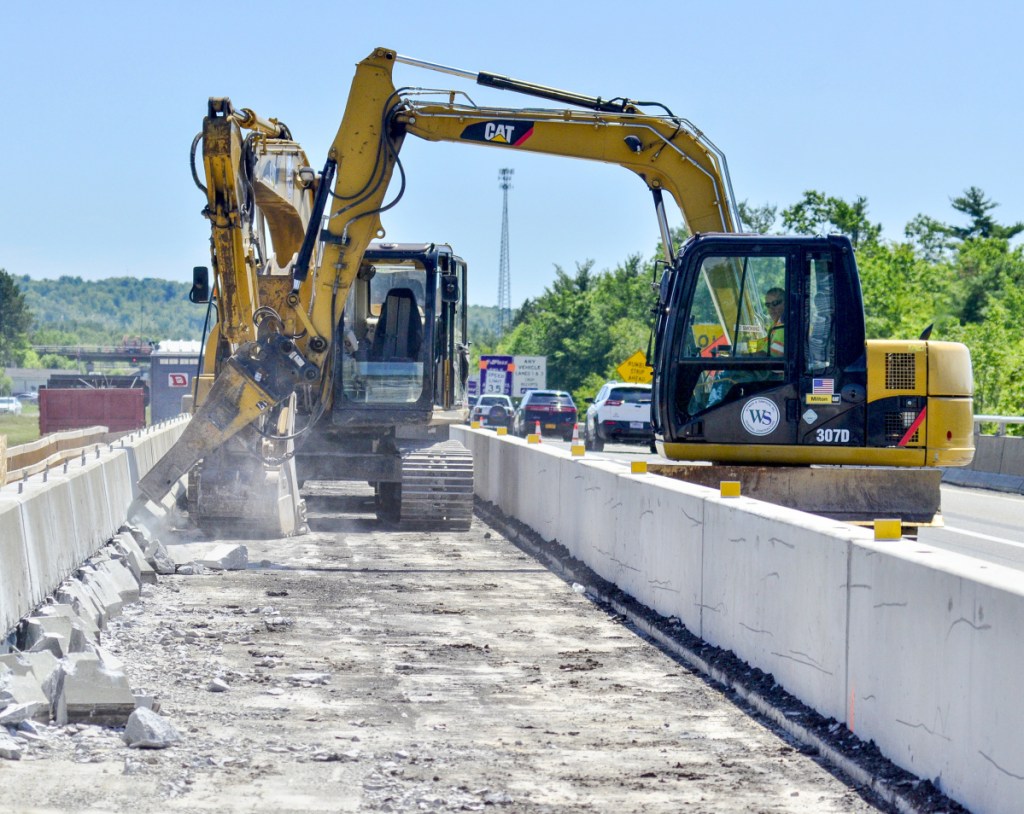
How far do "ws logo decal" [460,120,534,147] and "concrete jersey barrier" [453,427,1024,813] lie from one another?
18.4ft

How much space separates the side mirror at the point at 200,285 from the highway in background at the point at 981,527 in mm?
4497

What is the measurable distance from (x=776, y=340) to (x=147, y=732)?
365 inches

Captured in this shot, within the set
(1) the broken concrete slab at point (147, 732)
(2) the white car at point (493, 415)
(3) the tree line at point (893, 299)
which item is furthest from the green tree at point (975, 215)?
(1) the broken concrete slab at point (147, 732)

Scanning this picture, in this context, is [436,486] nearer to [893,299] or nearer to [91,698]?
[91,698]

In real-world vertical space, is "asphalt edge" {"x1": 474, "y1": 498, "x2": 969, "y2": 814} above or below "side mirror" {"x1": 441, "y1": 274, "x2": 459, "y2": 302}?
below

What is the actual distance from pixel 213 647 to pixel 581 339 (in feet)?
296

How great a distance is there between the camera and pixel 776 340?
1562 cm

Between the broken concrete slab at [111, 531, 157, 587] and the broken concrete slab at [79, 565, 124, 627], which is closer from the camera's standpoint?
the broken concrete slab at [79, 565, 124, 627]

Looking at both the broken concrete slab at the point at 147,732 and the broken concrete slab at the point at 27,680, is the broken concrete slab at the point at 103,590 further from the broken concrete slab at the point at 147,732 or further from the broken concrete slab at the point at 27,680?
the broken concrete slab at the point at 147,732

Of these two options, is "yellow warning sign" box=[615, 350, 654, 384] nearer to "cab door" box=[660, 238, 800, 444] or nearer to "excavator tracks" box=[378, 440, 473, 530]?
"excavator tracks" box=[378, 440, 473, 530]

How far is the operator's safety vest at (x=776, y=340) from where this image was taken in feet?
51.1

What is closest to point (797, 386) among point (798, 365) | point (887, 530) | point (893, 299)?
point (798, 365)

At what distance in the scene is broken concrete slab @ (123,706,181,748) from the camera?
302 inches

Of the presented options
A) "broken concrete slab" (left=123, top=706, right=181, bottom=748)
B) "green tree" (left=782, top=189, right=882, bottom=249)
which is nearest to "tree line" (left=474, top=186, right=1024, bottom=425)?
"green tree" (left=782, top=189, right=882, bottom=249)
